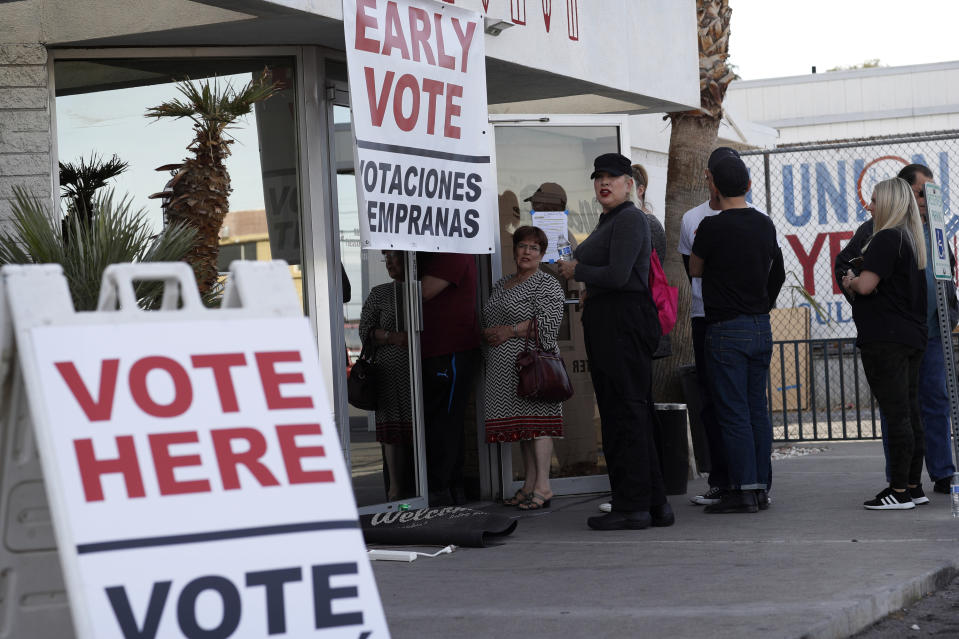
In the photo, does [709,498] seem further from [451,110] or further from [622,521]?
[451,110]

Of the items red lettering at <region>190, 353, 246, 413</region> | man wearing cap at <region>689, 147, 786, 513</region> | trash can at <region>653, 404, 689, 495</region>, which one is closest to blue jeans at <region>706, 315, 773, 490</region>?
man wearing cap at <region>689, 147, 786, 513</region>

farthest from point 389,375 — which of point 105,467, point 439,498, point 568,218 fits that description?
point 105,467

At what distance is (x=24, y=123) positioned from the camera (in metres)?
6.34

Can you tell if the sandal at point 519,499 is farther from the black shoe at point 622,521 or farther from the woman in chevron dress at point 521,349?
the black shoe at point 622,521

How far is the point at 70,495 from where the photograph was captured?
2.77 meters

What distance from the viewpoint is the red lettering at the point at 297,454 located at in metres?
3.08

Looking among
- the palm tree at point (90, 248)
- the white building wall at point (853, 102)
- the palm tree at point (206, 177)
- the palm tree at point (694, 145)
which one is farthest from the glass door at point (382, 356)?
the white building wall at point (853, 102)

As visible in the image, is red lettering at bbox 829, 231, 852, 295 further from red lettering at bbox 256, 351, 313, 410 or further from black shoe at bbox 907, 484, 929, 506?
red lettering at bbox 256, 351, 313, 410

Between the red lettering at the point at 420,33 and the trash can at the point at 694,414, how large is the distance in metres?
3.67

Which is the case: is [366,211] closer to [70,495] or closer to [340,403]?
[340,403]

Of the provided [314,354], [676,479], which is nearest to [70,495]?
[314,354]

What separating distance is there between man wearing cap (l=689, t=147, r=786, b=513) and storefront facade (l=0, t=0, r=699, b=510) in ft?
5.17

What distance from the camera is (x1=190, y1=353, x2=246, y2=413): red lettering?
10.1ft

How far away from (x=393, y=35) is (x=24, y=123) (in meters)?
1.96
